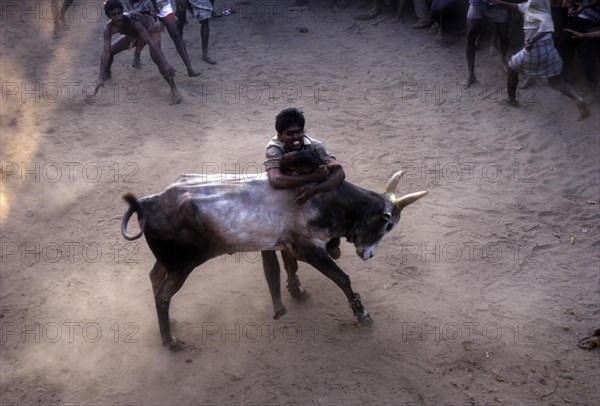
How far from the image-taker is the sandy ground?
511cm

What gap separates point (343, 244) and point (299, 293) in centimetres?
113

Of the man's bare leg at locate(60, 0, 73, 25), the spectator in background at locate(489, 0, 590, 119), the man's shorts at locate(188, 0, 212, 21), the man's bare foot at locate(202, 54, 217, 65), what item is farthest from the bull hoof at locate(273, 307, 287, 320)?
the man's bare leg at locate(60, 0, 73, 25)

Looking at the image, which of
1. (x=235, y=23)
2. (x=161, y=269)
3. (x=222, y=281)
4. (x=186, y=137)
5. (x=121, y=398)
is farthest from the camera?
(x=235, y=23)

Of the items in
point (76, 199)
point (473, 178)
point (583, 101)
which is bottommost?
point (76, 199)

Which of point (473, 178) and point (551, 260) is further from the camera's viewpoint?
point (473, 178)

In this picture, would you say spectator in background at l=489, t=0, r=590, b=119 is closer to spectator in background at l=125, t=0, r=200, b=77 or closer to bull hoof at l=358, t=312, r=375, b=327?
bull hoof at l=358, t=312, r=375, b=327

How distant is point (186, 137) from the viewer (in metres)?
8.88

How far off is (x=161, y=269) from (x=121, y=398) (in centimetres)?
110

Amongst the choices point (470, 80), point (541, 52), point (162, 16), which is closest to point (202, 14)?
point (162, 16)

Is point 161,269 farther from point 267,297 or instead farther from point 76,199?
point 76,199

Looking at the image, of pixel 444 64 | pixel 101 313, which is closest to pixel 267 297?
pixel 101 313

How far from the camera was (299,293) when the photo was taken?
591 cm

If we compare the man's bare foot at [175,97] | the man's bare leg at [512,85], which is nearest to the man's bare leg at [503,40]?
the man's bare leg at [512,85]

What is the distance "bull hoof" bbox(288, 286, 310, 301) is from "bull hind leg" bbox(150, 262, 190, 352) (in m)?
1.14
